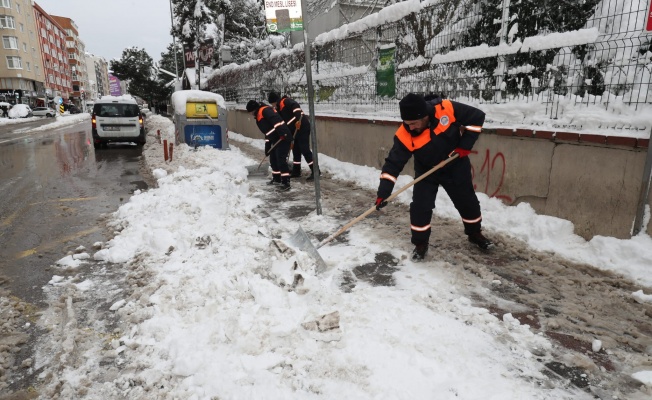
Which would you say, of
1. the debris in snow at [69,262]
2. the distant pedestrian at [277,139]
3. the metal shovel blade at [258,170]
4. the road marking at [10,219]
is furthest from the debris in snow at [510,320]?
the metal shovel blade at [258,170]

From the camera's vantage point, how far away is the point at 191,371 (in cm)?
238

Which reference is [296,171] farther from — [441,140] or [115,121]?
[115,121]

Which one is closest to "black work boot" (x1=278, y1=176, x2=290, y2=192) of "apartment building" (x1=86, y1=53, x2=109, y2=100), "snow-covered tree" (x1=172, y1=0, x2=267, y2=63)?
"snow-covered tree" (x1=172, y1=0, x2=267, y2=63)

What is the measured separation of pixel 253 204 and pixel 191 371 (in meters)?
3.95

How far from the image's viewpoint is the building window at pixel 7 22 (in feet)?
174

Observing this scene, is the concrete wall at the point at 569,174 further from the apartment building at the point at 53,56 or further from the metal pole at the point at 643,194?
the apartment building at the point at 53,56

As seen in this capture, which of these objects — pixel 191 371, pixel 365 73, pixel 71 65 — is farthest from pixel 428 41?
pixel 71 65

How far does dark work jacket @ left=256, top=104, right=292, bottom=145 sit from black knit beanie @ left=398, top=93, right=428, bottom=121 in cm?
405

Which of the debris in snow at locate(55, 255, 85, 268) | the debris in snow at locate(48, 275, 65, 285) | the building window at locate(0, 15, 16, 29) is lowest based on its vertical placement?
the debris in snow at locate(48, 275, 65, 285)

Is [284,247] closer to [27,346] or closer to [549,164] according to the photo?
[27,346]

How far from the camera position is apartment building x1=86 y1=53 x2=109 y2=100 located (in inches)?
4483

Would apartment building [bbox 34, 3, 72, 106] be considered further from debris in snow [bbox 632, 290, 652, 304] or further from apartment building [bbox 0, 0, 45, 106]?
debris in snow [bbox 632, 290, 652, 304]

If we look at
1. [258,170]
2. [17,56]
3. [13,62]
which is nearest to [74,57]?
[17,56]

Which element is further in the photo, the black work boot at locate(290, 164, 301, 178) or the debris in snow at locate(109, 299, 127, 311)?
the black work boot at locate(290, 164, 301, 178)
